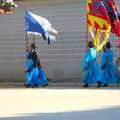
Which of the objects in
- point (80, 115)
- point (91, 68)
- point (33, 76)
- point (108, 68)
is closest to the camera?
point (80, 115)

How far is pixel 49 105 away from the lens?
13.8 metres

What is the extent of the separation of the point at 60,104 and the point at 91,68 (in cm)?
559

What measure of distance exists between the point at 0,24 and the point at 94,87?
5991 mm

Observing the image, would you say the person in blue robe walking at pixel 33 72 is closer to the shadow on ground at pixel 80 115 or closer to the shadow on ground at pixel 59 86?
the shadow on ground at pixel 59 86

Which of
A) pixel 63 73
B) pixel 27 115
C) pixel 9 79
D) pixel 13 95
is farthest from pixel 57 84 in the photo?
pixel 27 115

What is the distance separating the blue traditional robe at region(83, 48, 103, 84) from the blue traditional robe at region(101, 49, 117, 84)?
0.78 ft

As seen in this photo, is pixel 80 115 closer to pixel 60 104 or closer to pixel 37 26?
pixel 60 104

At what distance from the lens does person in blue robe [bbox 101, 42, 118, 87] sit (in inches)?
761

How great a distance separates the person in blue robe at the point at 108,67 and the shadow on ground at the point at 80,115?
22.5ft

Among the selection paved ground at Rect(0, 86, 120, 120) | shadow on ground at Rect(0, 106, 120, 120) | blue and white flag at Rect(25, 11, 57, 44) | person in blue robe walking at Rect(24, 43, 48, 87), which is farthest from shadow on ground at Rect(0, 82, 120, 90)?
shadow on ground at Rect(0, 106, 120, 120)

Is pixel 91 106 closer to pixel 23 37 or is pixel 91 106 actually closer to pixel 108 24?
pixel 108 24

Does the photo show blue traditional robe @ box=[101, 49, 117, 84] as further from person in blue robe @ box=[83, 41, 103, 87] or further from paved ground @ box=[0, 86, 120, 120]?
paved ground @ box=[0, 86, 120, 120]

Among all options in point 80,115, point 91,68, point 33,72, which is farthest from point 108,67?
point 80,115

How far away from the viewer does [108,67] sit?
1950cm
